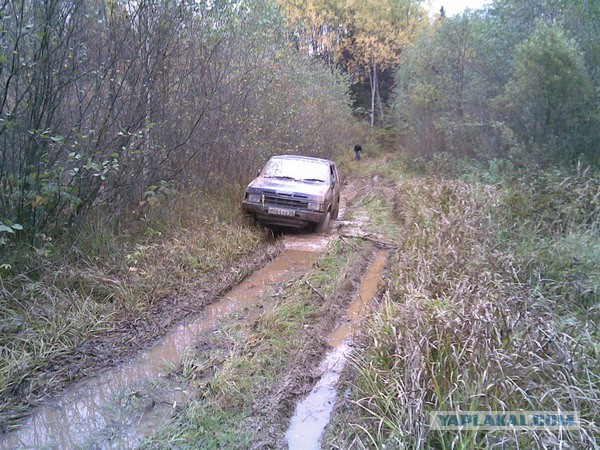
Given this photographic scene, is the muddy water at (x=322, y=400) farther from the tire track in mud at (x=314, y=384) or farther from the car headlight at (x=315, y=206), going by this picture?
the car headlight at (x=315, y=206)

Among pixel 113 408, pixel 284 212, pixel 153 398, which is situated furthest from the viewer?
pixel 284 212

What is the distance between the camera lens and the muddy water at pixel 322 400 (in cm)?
368

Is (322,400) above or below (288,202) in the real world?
below

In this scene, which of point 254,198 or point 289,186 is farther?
point 289,186

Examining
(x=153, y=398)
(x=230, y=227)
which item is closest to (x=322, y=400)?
(x=153, y=398)

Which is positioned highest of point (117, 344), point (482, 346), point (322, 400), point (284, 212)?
point (482, 346)

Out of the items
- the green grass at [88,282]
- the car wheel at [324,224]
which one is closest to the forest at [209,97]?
the green grass at [88,282]

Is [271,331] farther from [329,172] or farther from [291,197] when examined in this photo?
[329,172]

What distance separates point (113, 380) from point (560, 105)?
14593mm

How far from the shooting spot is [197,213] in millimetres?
8953

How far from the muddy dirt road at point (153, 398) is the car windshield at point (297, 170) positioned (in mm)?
4868

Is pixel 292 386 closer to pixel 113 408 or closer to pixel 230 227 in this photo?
pixel 113 408

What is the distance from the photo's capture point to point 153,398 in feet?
13.2

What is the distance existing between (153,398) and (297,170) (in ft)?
24.7
